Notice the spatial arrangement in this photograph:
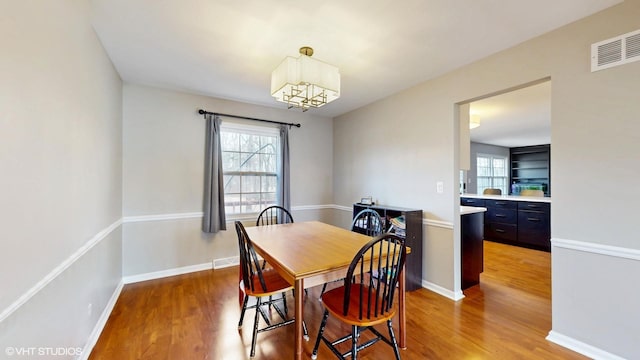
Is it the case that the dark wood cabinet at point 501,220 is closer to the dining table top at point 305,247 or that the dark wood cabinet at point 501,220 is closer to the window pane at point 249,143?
the dining table top at point 305,247

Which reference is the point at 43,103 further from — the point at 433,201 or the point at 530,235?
the point at 530,235

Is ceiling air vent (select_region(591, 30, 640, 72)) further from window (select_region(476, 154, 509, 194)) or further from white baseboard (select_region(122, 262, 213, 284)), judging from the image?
window (select_region(476, 154, 509, 194))

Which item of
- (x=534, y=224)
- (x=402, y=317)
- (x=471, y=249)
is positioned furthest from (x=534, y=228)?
(x=402, y=317)

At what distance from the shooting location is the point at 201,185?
11.8 feet

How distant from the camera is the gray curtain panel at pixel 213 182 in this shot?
11.5 ft

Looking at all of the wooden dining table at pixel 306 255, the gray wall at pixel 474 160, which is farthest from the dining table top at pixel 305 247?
the gray wall at pixel 474 160

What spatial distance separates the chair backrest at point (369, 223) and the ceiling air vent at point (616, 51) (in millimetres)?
1957

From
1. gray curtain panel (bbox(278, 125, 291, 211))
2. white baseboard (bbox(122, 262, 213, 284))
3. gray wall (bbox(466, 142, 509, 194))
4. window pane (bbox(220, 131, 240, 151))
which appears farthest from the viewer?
gray wall (bbox(466, 142, 509, 194))

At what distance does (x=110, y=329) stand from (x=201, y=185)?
1874 mm

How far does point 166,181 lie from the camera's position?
3363 millimetres

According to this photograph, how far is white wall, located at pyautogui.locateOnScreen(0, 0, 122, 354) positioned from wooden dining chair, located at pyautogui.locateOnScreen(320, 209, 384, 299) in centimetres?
189

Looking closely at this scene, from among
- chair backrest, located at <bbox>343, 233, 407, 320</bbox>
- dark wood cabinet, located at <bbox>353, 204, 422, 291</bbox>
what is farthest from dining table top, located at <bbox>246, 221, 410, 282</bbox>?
dark wood cabinet, located at <bbox>353, 204, 422, 291</bbox>

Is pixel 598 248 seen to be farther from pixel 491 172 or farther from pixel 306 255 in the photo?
pixel 491 172

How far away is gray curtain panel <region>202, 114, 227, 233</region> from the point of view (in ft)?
11.5
